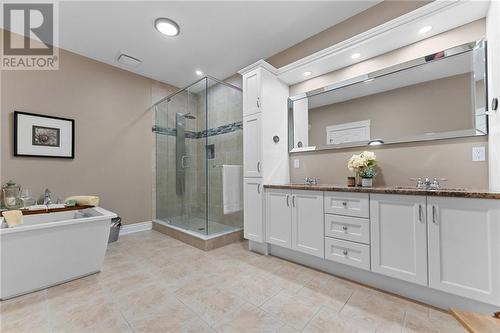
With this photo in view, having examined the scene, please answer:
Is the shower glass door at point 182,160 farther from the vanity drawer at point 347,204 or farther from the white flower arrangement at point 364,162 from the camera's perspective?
the white flower arrangement at point 364,162

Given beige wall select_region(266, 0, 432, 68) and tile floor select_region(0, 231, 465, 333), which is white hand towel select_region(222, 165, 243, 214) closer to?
tile floor select_region(0, 231, 465, 333)

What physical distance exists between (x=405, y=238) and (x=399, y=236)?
1.5 inches

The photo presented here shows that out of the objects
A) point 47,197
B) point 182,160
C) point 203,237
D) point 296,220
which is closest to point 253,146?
point 296,220

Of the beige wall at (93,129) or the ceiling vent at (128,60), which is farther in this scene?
the ceiling vent at (128,60)

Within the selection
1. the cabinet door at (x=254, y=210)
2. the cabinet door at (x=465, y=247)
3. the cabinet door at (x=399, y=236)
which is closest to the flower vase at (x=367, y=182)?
the cabinet door at (x=399, y=236)

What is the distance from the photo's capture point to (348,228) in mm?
1869

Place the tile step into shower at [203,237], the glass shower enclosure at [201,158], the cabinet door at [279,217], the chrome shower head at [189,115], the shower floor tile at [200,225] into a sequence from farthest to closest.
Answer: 1. the chrome shower head at [189,115]
2. the glass shower enclosure at [201,158]
3. the shower floor tile at [200,225]
4. the tile step into shower at [203,237]
5. the cabinet door at [279,217]

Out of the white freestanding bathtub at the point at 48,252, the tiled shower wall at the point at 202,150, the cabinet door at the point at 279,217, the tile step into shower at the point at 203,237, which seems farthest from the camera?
the tiled shower wall at the point at 202,150

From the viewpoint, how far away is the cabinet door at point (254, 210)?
254cm

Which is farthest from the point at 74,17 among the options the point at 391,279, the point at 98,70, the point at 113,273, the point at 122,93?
the point at 391,279

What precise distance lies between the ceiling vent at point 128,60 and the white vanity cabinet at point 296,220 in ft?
9.30

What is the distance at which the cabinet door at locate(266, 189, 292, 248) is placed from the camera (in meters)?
2.31

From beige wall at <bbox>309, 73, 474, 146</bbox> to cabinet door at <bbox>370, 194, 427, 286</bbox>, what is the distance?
30.4 inches

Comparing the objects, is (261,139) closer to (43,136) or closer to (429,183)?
(429,183)
